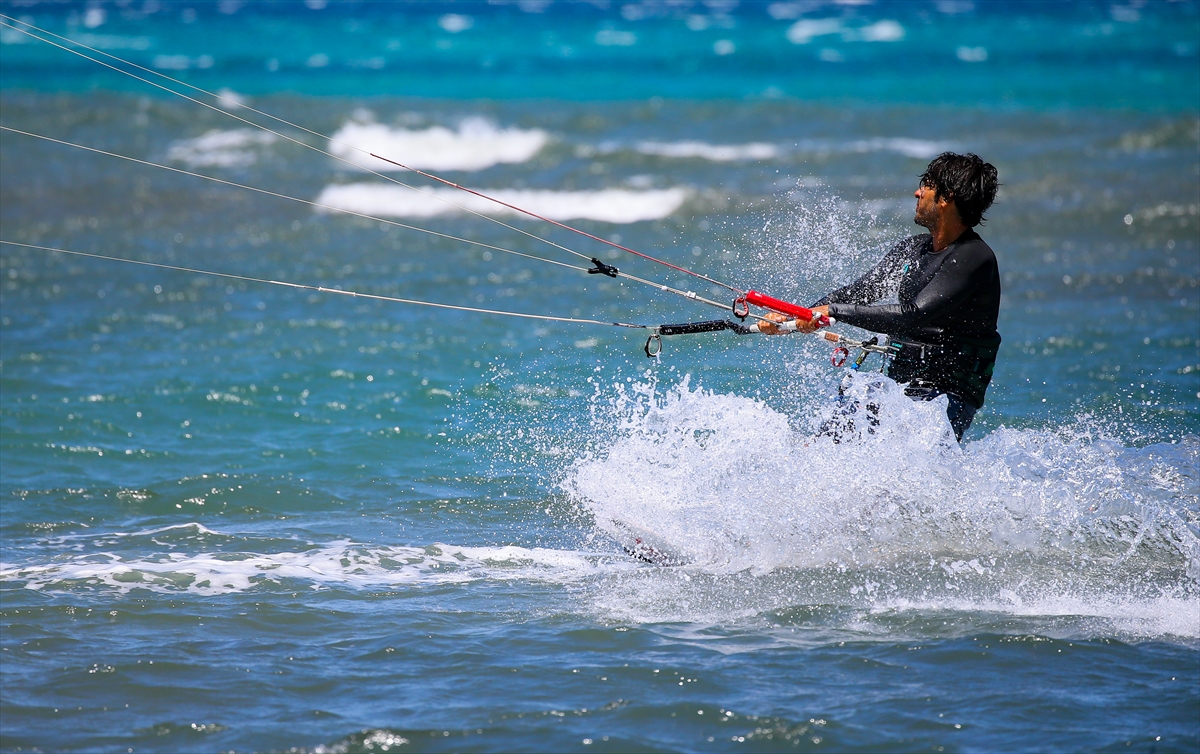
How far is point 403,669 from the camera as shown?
488 cm

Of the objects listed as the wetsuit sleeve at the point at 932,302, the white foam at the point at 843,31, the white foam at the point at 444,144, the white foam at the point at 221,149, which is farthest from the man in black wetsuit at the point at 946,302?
the white foam at the point at 843,31

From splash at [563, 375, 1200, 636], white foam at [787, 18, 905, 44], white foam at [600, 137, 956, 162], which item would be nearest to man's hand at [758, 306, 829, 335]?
splash at [563, 375, 1200, 636]

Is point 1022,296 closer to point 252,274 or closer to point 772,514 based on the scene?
point 772,514

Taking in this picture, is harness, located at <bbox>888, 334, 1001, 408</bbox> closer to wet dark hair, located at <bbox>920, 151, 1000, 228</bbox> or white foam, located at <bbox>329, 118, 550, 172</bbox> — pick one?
wet dark hair, located at <bbox>920, 151, 1000, 228</bbox>

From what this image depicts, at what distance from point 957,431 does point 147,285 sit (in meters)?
9.25

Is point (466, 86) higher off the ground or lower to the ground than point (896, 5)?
→ lower

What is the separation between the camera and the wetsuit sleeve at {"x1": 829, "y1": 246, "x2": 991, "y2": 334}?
17.5 ft

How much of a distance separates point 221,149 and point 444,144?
3956 mm

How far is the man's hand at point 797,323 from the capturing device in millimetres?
5395

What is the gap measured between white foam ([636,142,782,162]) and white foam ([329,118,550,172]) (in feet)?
7.03

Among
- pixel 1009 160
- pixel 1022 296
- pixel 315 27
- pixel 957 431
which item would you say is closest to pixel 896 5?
pixel 315 27

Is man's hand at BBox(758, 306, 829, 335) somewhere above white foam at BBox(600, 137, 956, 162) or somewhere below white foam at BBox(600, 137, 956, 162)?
below

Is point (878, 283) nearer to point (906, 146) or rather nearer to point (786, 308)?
point (786, 308)

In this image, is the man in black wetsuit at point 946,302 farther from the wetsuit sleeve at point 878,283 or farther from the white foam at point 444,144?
the white foam at point 444,144
